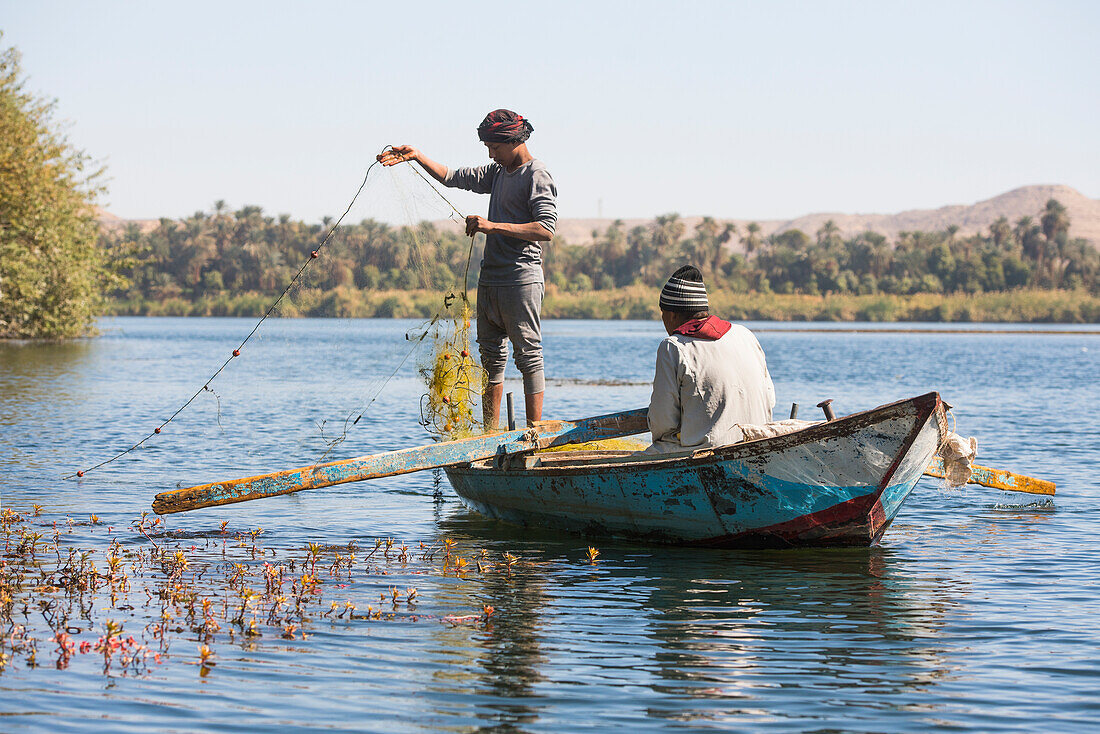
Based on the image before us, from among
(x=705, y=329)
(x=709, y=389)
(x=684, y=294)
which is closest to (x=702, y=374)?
(x=709, y=389)

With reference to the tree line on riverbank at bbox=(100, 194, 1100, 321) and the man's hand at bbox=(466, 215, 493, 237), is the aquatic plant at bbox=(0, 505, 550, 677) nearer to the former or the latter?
the man's hand at bbox=(466, 215, 493, 237)

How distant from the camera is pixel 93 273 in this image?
39469 mm

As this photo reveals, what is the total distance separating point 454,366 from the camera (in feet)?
32.8

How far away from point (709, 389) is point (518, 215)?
8.04ft

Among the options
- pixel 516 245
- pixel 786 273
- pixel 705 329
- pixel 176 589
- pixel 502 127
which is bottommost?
pixel 176 589

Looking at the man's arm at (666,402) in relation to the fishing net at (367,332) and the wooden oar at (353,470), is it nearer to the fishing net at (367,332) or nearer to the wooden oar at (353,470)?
the wooden oar at (353,470)

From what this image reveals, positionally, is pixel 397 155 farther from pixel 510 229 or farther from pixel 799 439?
pixel 799 439

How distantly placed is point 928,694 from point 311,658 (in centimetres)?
288

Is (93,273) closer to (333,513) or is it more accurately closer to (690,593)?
(333,513)

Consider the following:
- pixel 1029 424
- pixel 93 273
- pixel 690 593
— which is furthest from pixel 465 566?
pixel 93 273

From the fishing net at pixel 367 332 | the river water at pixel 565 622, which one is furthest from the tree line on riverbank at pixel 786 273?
the river water at pixel 565 622

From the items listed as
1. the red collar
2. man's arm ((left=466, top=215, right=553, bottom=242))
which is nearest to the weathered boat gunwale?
the red collar

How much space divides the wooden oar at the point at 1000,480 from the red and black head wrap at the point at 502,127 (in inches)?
157

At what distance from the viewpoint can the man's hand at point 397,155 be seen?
944 centimetres
